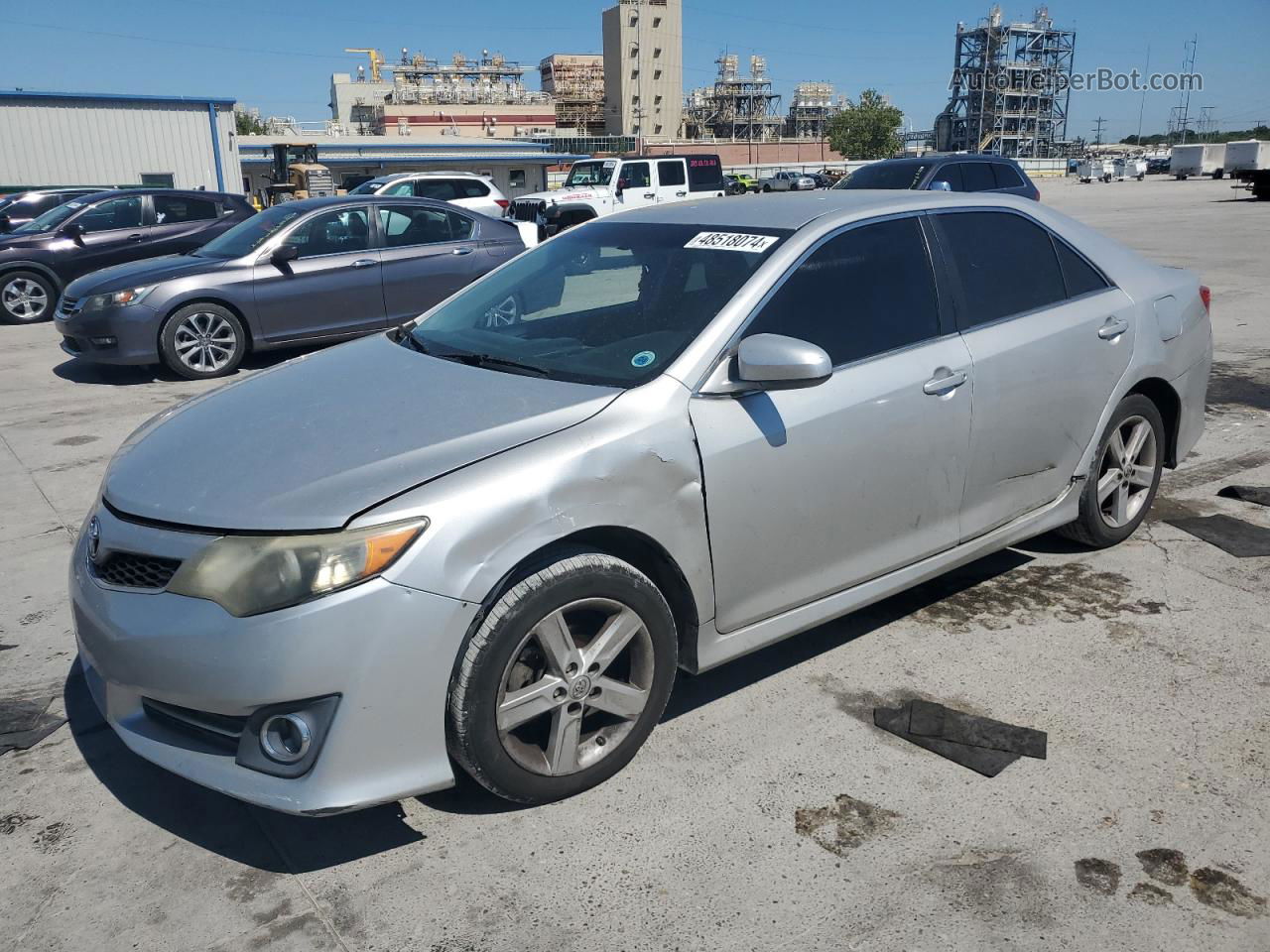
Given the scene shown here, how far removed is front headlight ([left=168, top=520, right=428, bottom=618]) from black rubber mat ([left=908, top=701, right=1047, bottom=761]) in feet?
5.91

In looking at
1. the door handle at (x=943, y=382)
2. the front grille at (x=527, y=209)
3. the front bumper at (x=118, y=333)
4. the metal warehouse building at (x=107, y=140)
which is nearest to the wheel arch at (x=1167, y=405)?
the door handle at (x=943, y=382)

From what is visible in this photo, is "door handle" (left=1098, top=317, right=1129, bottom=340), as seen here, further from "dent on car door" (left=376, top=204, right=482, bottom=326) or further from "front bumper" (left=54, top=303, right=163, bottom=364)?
"front bumper" (left=54, top=303, right=163, bottom=364)

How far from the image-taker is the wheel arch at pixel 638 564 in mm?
2641

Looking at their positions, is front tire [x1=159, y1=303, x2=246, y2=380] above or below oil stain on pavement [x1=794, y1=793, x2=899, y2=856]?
above

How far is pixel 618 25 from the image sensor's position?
11556 cm

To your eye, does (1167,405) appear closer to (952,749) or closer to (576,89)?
(952,749)

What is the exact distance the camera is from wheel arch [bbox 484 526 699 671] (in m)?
2.64

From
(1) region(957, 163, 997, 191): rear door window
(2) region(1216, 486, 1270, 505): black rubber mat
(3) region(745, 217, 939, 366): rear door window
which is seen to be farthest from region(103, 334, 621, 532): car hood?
(1) region(957, 163, 997, 191): rear door window

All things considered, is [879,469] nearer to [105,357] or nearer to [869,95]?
[105,357]

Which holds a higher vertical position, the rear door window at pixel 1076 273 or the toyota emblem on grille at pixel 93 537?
the rear door window at pixel 1076 273

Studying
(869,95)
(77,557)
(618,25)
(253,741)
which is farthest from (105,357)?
(869,95)

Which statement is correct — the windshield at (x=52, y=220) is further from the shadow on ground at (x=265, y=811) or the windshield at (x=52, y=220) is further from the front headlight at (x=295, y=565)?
the front headlight at (x=295, y=565)

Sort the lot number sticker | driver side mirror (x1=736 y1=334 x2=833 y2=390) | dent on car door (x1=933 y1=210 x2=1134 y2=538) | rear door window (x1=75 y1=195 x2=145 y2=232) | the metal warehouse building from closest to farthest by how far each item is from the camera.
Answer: driver side mirror (x1=736 y1=334 x2=833 y2=390), the lot number sticker, dent on car door (x1=933 y1=210 x2=1134 y2=538), rear door window (x1=75 y1=195 x2=145 y2=232), the metal warehouse building

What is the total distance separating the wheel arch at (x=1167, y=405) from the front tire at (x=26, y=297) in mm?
13042
